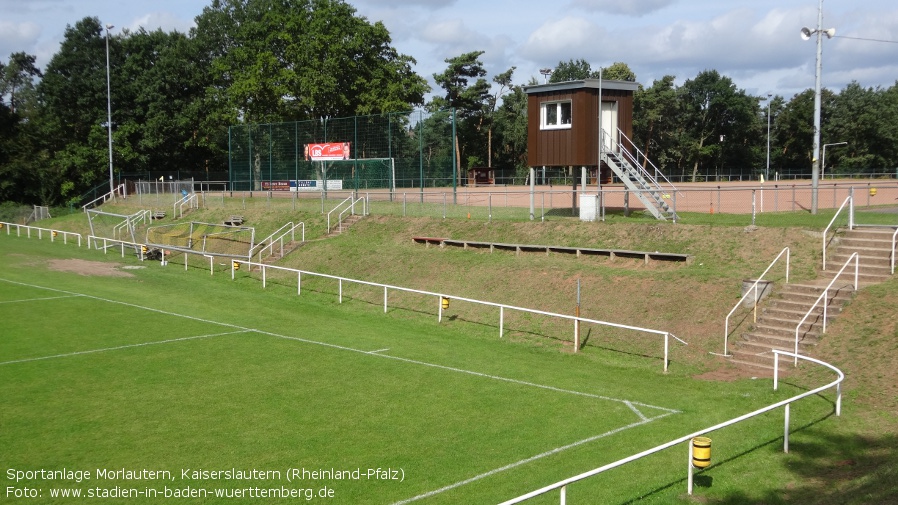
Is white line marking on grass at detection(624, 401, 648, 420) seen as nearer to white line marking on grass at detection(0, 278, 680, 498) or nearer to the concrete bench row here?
white line marking on grass at detection(0, 278, 680, 498)

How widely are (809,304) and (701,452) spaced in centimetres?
1166

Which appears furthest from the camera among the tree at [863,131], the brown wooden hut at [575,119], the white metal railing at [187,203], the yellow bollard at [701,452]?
the tree at [863,131]

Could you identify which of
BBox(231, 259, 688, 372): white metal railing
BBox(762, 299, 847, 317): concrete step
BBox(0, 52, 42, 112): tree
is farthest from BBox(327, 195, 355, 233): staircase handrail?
BBox(0, 52, 42, 112): tree

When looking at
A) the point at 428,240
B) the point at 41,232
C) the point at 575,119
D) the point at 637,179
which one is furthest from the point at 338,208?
the point at 41,232

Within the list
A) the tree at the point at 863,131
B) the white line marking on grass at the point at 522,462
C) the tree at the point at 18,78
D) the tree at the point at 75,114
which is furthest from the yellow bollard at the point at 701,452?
the tree at the point at 18,78

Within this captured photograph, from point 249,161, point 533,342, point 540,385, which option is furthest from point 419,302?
point 249,161

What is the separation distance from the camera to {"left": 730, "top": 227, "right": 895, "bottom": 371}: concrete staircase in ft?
63.3

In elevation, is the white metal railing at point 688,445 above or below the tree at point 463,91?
below

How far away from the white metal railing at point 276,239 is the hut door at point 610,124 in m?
15.9

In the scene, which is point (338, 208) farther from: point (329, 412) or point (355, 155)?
point (329, 412)

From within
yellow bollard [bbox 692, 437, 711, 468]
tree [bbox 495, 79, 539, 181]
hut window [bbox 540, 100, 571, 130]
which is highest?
tree [bbox 495, 79, 539, 181]

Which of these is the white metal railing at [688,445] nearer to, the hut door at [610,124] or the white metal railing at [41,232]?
the hut door at [610,124]

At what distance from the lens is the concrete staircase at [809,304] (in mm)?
19281

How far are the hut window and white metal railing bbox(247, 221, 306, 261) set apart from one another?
1355 cm
